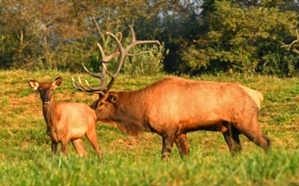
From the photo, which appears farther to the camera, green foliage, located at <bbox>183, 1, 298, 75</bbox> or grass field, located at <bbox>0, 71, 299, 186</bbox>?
green foliage, located at <bbox>183, 1, 298, 75</bbox>

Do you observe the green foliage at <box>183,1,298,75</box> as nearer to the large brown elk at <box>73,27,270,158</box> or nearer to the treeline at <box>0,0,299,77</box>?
the treeline at <box>0,0,299,77</box>

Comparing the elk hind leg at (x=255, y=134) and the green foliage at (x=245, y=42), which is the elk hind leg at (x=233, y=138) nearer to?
the elk hind leg at (x=255, y=134)

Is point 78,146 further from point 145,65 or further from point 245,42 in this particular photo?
point 245,42

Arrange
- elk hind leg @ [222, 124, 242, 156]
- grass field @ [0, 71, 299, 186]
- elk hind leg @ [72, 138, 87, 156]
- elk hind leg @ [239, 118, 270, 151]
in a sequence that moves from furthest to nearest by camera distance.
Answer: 1. elk hind leg @ [72, 138, 87, 156]
2. elk hind leg @ [222, 124, 242, 156]
3. elk hind leg @ [239, 118, 270, 151]
4. grass field @ [0, 71, 299, 186]

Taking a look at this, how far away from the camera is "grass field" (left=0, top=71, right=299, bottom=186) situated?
7.08m

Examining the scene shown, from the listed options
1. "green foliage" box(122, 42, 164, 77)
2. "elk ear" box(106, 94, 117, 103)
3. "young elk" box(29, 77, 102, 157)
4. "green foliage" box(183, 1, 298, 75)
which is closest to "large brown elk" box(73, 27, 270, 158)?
"elk ear" box(106, 94, 117, 103)

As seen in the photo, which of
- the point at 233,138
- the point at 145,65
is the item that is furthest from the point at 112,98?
the point at 145,65

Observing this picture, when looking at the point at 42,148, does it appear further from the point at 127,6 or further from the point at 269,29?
the point at 127,6

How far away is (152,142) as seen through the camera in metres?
16.8

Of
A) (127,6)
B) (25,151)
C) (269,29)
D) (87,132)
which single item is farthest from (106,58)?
(127,6)

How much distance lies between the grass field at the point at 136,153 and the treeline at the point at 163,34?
9.00 m

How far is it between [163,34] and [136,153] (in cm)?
2999

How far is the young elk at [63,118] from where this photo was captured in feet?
44.5

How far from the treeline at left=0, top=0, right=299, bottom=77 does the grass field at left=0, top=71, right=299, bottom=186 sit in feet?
29.5
